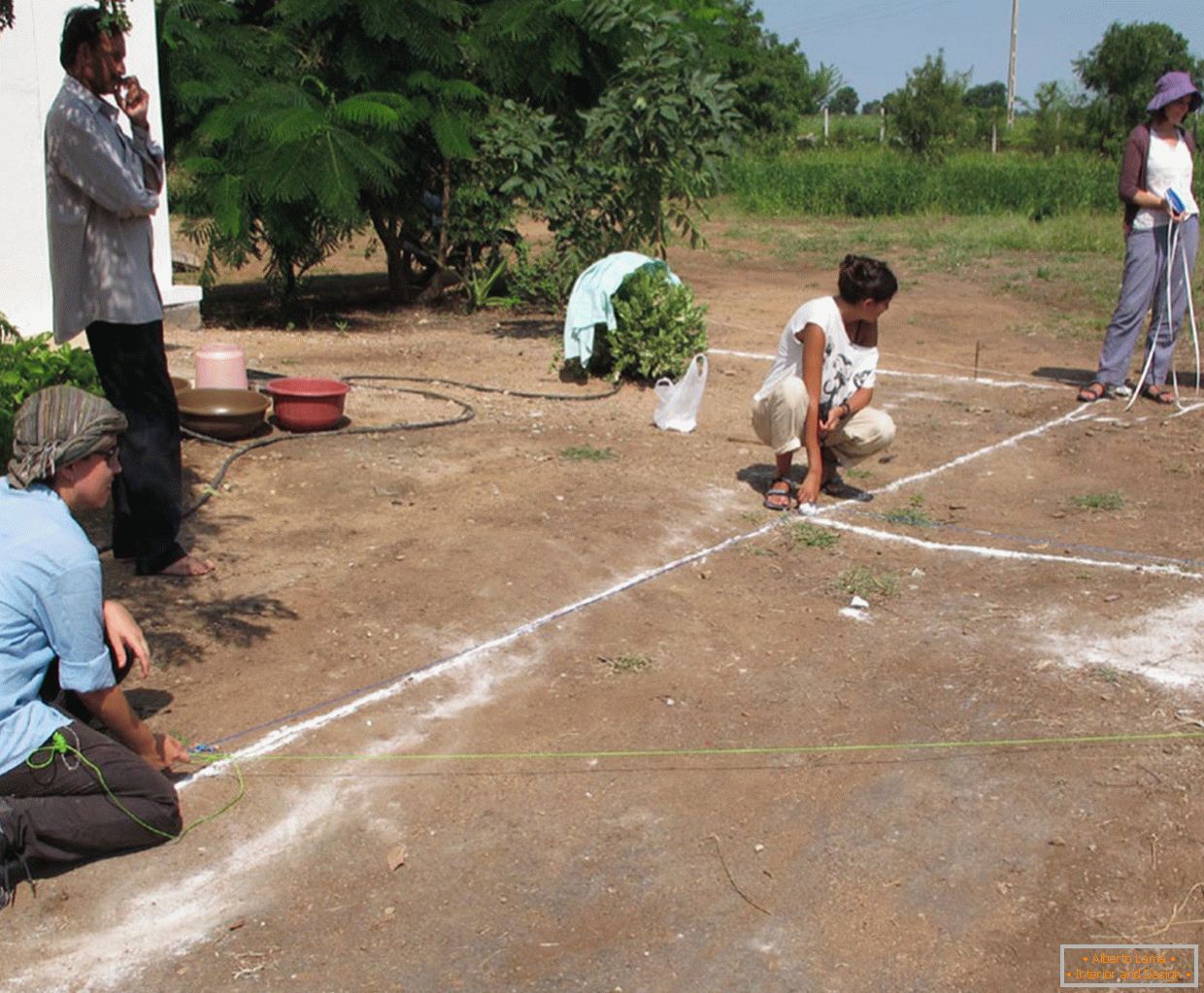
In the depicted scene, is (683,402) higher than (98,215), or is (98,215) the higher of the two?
(98,215)

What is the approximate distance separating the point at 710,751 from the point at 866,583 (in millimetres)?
1612

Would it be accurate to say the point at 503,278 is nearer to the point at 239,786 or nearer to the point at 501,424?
the point at 501,424

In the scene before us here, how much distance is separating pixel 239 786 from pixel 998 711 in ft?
7.56

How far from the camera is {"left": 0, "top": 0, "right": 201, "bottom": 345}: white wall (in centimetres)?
784

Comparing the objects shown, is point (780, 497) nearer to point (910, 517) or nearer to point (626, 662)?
point (910, 517)

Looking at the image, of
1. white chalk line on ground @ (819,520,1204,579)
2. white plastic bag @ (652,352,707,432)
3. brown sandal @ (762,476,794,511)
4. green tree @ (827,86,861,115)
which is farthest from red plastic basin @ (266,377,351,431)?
green tree @ (827,86,861,115)

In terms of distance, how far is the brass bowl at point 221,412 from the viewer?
6668 millimetres

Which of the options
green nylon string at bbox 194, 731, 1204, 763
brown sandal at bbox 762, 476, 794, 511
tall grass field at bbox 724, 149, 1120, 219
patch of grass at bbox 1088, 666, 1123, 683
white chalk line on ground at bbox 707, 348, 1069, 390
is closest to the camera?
green nylon string at bbox 194, 731, 1204, 763

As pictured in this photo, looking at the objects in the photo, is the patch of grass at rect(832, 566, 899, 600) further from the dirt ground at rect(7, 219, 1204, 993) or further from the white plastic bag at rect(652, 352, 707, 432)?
the white plastic bag at rect(652, 352, 707, 432)

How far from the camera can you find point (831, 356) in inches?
246

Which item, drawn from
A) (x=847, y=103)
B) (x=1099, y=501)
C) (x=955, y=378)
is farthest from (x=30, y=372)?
(x=847, y=103)

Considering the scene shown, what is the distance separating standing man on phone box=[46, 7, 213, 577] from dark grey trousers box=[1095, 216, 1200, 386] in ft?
20.4

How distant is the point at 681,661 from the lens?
15.1 feet

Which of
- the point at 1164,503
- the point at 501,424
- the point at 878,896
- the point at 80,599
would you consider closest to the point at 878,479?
the point at 1164,503
